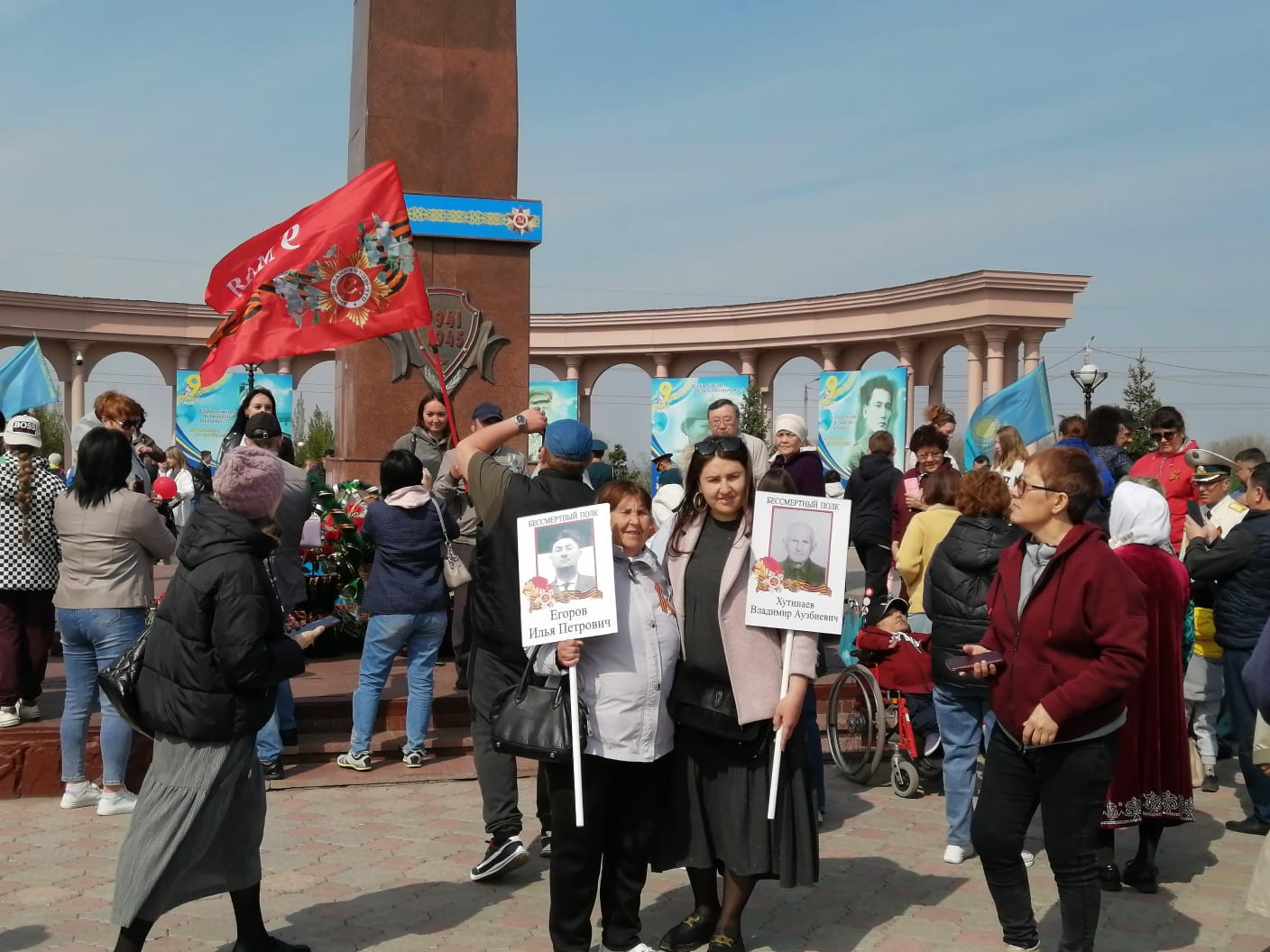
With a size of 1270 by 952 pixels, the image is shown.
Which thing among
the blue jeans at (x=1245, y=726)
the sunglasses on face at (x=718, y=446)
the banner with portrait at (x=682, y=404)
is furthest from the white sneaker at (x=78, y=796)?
the banner with portrait at (x=682, y=404)

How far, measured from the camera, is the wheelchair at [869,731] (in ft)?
23.5

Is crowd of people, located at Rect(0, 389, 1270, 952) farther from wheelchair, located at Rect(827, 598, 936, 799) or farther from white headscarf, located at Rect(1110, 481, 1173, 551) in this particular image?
wheelchair, located at Rect(827, 598, 936, 799)

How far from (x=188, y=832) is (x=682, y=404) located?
3255 cm

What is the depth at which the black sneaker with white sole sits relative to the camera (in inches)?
212

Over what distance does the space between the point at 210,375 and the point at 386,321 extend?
1.13 metres

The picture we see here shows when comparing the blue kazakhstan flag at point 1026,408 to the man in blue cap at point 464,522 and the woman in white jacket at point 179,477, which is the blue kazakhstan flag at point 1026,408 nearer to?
the man in blue cap at point 464,522

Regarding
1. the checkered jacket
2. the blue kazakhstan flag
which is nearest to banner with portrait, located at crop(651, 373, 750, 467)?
the blue kazakhstan flag

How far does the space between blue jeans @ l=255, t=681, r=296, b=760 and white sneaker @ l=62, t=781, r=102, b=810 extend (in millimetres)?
832

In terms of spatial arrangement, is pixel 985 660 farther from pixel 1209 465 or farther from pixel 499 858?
pixel 1209 465

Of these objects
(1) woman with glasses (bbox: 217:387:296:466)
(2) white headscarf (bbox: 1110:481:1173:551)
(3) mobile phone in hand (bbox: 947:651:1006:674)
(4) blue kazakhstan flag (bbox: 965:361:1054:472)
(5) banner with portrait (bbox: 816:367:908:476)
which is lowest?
(3) mobile phone in hand (bbox: 947:651:1006:674)

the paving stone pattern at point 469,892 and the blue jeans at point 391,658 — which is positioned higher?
the blue jeans at point 391,658

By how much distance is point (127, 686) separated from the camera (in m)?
4.18

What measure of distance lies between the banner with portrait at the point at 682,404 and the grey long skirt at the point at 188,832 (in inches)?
1230

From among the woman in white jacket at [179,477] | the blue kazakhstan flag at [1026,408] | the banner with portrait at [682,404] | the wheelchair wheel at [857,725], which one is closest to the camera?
the wheelchair wheel at [857,725]
